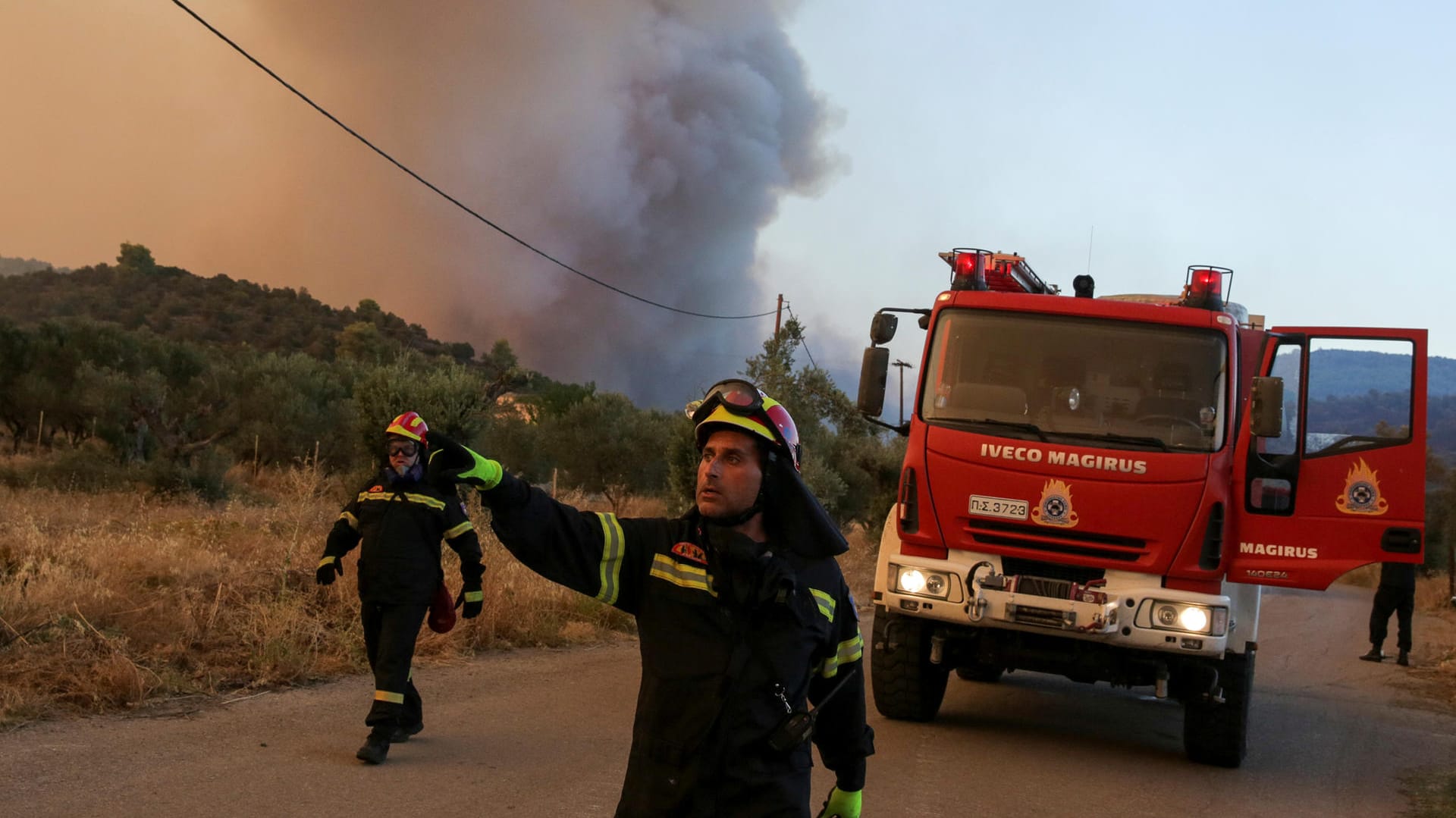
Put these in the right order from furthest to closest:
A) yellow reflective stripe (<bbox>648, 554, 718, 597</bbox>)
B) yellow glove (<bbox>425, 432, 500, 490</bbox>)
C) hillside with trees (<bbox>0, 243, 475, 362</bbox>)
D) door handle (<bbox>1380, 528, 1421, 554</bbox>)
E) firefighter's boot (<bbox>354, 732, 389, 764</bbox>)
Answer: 1. hillside with trees (<bbox>0, 243, 475, 362</bbox>)
2. door handle (<bbox>1380, 528, 1421, 554</bbox>)
3. firefighter's boot (<bbox>354, 732, 389, 764</bbox>)
4. yellow reflective stripe (<bbox>648, 554, 718, 597</bbox>)
5. yellow glove (<bbox>425, 432, 500, 490</bbox>)

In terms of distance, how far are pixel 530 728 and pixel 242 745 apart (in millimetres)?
1688

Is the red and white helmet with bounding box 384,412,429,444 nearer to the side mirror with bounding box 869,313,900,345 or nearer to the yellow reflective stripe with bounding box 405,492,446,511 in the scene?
the yellow reflective stripe with bounding box 405,492,446,511

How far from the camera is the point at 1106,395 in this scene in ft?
25.7

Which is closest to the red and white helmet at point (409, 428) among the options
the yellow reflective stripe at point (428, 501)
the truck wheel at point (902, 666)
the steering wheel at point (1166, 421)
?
the yellow reflective stripe at point (428, 501)

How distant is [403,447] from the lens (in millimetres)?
6500

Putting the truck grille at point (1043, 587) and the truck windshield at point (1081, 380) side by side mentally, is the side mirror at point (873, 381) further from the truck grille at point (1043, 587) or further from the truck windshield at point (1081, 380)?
the truck grille at point (1043, 587)

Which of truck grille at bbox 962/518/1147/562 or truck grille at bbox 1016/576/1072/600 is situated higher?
truck grille at bbox 962/518/1147/562

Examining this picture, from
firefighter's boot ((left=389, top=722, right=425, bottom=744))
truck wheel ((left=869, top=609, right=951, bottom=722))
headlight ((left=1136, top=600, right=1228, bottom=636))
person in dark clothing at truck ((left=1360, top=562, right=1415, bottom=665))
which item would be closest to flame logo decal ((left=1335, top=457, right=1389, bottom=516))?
headlight ((left=1136, top=600, right=1228, bottom=636))

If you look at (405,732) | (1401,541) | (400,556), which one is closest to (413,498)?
(400,556)

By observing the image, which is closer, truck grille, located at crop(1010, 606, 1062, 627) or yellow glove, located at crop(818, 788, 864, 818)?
yellow glove, located at crop(818, 788, 864, 818)

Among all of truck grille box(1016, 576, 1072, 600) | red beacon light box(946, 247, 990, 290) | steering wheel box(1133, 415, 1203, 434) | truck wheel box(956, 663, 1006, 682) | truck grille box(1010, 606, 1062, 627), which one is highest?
red beacon light box(946, 247, 990, 290)

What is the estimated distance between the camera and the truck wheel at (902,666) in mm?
8234

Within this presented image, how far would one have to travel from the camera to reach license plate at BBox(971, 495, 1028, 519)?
24.5 ft

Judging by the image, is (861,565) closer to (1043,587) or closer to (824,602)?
(1043,587)
